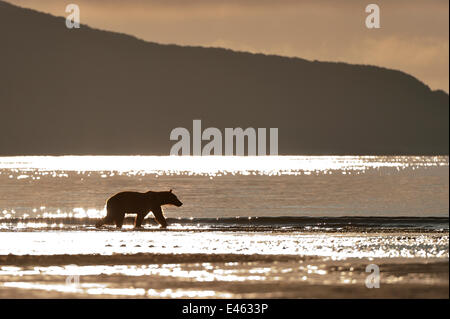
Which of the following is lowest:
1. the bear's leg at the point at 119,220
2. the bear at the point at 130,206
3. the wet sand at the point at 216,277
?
the wet sand at the point at 216,277

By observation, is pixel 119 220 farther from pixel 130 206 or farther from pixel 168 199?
pixel 168 199

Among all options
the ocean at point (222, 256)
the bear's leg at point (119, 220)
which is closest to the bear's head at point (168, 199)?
the ocean at point (222, 256)

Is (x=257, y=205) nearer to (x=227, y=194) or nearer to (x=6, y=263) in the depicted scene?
(x=227, y=194)

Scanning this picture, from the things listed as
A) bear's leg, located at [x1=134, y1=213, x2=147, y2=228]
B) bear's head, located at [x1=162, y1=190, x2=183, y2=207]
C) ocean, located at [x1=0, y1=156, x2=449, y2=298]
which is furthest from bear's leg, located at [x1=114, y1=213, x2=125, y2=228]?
bear's head, located at [x1=162, y1=190, x2=183, y2=207]

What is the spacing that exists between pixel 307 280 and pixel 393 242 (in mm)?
10088

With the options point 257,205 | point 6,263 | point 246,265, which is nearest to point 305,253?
point 246,265

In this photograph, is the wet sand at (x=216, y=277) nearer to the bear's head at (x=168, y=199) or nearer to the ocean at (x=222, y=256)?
the ocean at (x=222, y=256)

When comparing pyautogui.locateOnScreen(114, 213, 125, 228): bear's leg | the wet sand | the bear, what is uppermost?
the bear

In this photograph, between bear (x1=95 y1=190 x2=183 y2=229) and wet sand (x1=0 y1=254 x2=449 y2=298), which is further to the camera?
bear (x1=95 y1=190 x2=183 y2=229)

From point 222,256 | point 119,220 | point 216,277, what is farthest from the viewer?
point 119,220

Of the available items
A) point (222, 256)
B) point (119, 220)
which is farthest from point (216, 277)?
point (119, 220)

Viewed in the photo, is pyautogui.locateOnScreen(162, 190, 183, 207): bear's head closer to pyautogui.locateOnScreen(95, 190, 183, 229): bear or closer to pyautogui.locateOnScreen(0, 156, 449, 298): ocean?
pyautogui.locateOnScreen(95, 190, 183, 229): bear

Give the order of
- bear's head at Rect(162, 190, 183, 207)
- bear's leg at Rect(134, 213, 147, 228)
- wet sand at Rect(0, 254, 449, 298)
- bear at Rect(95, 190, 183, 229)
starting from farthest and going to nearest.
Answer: bear's head at Rect(162, 190, 183, 207), bear's leg at Rect(134, 213, 147, 228), bear at Rect(95, 190, 183, 229), wet sand at Rect(0, 254, 449, 298)
